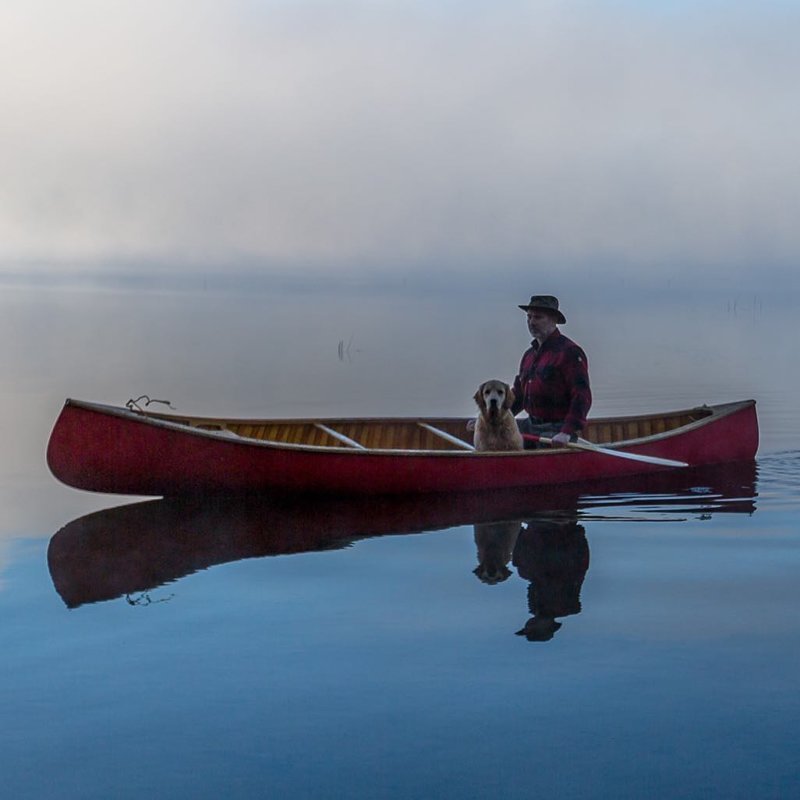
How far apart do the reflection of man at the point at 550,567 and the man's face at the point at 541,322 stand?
7.17 ft

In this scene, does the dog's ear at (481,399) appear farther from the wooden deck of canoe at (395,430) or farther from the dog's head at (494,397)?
the wooden deck of canoe at (395,430)

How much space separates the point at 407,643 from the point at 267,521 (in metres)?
3.82

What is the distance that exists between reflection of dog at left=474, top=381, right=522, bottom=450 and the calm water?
0.69m

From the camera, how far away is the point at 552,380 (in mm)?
11703

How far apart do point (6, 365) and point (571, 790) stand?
27.3 meters

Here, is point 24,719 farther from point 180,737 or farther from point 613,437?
point 613,437

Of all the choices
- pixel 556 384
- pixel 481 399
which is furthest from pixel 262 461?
pixel 556 384

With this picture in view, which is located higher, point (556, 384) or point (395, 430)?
point (556, 384)

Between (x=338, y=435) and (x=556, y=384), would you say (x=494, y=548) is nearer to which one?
(x=556, y=384)

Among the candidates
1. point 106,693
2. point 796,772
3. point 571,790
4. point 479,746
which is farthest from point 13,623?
point 796,772

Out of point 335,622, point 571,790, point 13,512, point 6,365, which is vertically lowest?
point 571,790

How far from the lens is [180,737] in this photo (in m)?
4.99

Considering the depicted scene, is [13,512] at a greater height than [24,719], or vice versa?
[13,512]

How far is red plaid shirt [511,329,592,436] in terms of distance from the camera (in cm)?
1145
